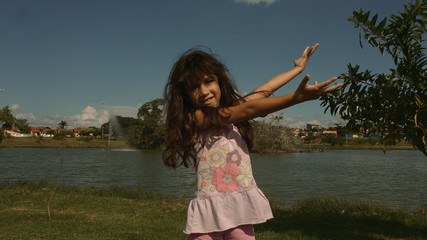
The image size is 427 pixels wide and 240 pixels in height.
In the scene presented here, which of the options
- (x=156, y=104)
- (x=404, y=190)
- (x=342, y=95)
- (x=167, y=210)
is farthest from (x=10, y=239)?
(x=156, y=104)

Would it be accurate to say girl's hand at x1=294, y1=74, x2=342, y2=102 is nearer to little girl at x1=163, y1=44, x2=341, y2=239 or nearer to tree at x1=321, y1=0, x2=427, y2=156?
little girl at x1=163, y1=44, x2=341, y2=239

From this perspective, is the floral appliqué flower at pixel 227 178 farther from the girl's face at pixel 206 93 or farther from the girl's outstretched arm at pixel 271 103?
the girl's face at pixel 206 93

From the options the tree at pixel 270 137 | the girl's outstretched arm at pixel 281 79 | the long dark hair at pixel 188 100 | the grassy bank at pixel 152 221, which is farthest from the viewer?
the tree at pixel 270 137

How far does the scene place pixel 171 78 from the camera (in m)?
2.07

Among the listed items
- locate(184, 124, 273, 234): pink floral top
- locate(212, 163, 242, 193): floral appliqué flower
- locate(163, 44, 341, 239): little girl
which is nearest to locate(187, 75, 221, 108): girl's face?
locate(163, 44, 341, 239): little girl

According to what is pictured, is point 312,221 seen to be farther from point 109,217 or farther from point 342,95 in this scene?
point 109,217

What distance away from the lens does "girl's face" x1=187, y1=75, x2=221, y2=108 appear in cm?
196

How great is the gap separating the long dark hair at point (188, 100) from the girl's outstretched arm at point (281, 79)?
4.9 inches

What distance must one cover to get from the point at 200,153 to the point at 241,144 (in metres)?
0.25

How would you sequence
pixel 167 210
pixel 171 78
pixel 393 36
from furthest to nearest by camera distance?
pixel 167 210, pixel 393 36, pixel 171 78

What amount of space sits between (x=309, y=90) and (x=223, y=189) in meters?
0.72

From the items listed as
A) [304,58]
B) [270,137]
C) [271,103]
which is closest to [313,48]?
[304,58]

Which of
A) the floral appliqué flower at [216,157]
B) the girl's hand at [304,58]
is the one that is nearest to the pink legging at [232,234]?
the floral appliqué flower at [216,157]

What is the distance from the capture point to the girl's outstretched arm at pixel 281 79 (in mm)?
2141
